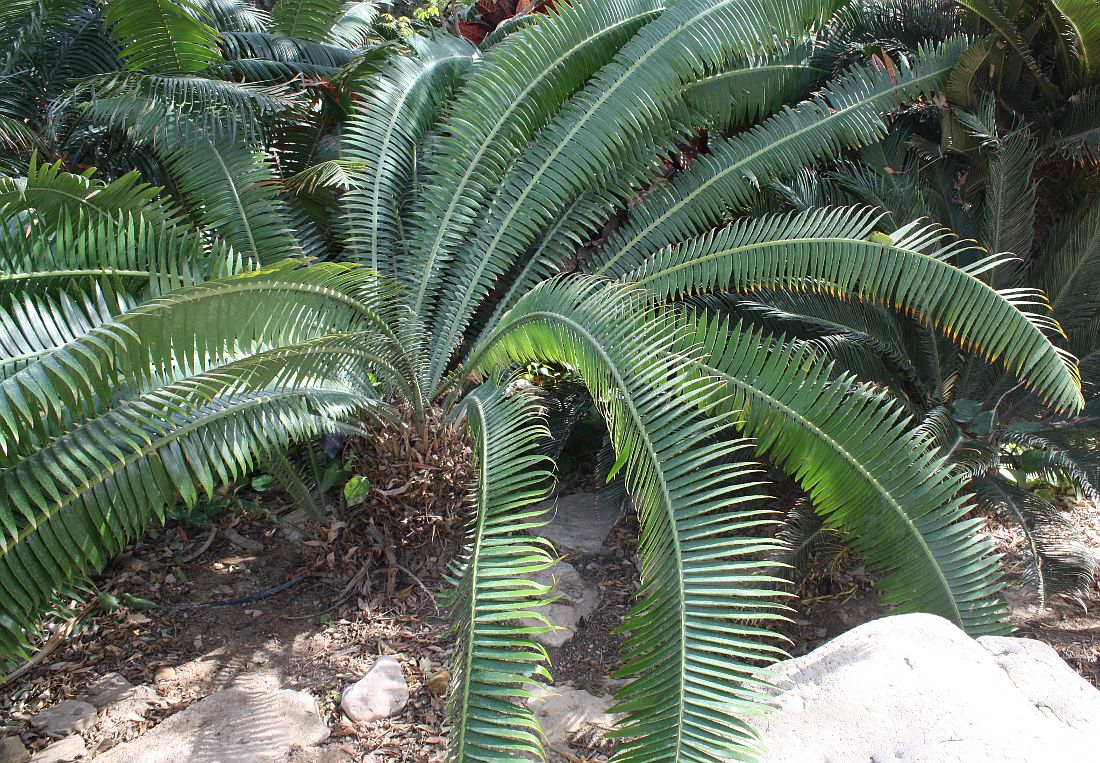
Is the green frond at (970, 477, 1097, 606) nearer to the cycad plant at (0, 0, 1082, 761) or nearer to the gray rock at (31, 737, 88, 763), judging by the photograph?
the cycad plant at (0, 0, 1082, 761)

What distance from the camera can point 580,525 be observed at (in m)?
3.54

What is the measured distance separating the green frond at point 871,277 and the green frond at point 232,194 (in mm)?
1678

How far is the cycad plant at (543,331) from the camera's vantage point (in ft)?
6.80

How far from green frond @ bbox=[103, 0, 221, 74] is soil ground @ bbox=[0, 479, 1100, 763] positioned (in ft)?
7.69

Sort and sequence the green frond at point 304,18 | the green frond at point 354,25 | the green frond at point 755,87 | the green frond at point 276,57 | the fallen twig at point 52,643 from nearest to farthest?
the fallen twig at point 52,643, the green frond at point 755,87, the green frond at point 276,57, the green frond at point 304,18, the green frond at point 354,25

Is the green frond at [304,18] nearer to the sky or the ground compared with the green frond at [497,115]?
nearer to the sky

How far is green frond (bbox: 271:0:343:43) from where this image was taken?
498cm

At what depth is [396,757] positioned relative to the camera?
2.47 m

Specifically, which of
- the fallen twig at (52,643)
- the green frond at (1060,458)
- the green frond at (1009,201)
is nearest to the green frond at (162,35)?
the fallen twig at (52,643)

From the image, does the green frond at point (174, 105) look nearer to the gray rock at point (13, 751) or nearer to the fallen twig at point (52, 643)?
the fallen twig at point (52, 643)

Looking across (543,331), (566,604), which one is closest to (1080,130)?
(543,331)

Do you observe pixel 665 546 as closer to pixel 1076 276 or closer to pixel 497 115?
pixel 497 115

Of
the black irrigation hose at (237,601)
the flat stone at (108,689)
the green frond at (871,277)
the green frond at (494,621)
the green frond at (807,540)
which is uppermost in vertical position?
the green frond at (871,277)

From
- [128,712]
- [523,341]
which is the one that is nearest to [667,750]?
[523,341]
